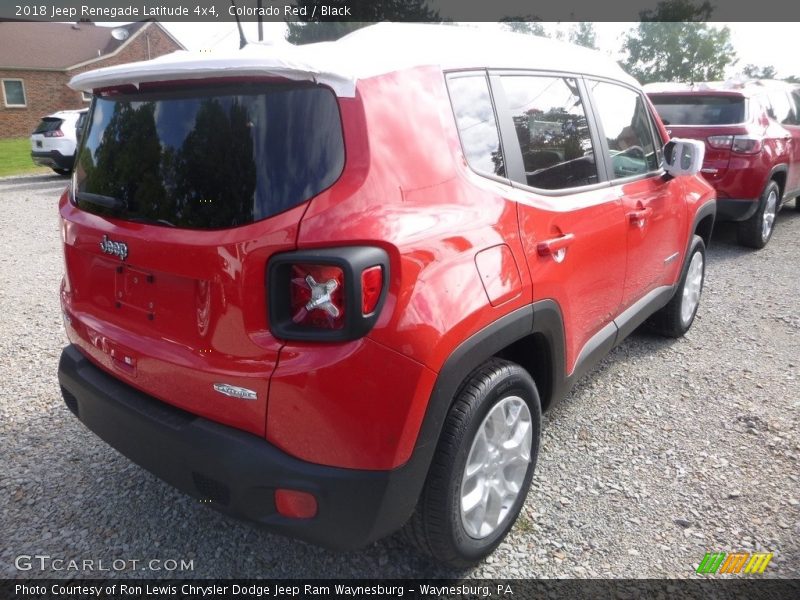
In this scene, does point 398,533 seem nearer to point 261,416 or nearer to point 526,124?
point 261,416

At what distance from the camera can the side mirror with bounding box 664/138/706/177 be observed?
140 inches

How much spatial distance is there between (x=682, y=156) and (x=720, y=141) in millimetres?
3654

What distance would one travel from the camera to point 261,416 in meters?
1.80

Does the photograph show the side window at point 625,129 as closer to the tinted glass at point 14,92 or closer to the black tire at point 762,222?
the black tire at point 762,222

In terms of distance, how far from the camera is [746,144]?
6.55 metres

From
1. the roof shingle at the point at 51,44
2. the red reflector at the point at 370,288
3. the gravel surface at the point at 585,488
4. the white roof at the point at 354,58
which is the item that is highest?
the roof shingle at the point at 51,44

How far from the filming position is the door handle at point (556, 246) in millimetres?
2309

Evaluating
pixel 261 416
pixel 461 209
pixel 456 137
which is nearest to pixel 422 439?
pixel 261 416

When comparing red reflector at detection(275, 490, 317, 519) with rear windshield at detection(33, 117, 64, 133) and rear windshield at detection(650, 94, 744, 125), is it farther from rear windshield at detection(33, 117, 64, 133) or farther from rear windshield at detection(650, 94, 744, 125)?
rear windshield at detection(33, 117, 64, 133)

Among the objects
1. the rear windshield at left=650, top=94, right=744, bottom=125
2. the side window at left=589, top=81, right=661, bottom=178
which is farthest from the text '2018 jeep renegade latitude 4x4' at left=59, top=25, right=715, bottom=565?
the rear windshield at left=650, top=94, right=744, bottom=125

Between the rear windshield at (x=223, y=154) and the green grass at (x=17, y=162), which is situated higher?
the rear windshield at (x=223, y=154)

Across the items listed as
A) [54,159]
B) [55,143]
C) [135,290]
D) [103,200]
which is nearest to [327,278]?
[135,290]

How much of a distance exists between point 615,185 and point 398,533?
193cm

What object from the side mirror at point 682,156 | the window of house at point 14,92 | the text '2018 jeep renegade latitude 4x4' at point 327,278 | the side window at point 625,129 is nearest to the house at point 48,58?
the window of house at point 14,92
